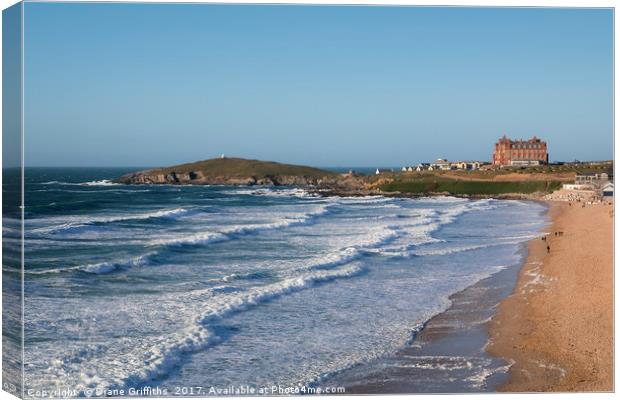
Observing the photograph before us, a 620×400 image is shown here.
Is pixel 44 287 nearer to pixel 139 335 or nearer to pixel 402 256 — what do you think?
pixel 139 335

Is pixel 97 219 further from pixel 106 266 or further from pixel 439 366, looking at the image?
pixel 439 366

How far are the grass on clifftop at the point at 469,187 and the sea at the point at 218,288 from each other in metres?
4.83

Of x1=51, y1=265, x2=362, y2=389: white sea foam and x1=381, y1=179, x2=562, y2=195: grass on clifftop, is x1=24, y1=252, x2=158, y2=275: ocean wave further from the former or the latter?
x1=381, y1=179, x2=562, y2=195: grass on clifftop

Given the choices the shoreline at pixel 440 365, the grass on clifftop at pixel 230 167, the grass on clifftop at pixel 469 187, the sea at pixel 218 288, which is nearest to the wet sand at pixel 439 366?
the shoreline at pixel 440 365

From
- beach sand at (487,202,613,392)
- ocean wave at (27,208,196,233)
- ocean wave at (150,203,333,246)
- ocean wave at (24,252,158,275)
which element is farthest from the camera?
ocean wave at (27,208,196,233)

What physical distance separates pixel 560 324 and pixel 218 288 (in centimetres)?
610

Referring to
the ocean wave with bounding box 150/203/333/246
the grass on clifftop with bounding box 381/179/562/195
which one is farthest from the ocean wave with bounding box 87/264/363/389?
the grass on clifftop with bounding box 381/179/562/195

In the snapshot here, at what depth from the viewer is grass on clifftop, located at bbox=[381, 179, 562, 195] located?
32.5 m

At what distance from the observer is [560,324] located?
1115 cm

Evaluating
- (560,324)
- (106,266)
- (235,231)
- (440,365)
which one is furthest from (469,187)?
(440,365)

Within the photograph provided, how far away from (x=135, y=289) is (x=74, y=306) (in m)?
1.71

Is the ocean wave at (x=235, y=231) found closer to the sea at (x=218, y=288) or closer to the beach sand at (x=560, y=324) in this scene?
the sea at (x=218, y=288)

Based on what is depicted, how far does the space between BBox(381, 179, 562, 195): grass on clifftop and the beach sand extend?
13.1m

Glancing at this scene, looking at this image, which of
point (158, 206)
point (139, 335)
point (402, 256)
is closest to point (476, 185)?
point (158, 206)
